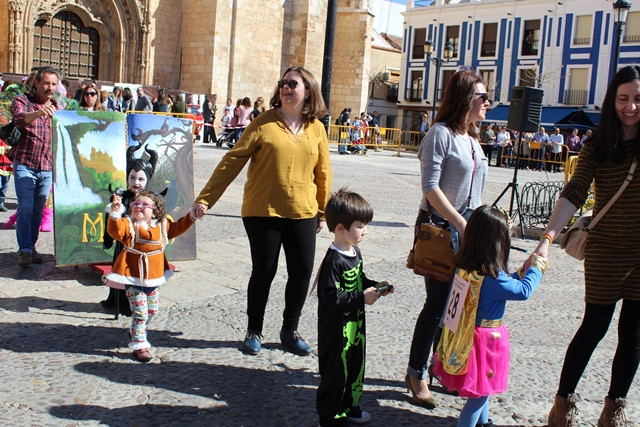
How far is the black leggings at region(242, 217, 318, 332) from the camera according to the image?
4113 mm

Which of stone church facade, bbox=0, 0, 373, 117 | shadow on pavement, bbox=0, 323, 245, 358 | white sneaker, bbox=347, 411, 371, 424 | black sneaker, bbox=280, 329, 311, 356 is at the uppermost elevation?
stone church facade, bbox=0, 0, 373, 117

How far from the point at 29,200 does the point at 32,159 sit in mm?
370

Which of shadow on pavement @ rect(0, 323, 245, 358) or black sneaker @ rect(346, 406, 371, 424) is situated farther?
shadow on pavement @ rect(0, 323, 245, 358)

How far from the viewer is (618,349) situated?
327 centimetres

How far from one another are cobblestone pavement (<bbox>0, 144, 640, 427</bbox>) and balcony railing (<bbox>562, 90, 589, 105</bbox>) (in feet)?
118

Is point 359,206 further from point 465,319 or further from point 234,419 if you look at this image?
point 234,419

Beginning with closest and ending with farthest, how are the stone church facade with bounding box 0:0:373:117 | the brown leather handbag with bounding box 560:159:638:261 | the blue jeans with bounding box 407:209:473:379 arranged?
the brown leather handbag with bounding box 560:159:638:261 → the blue jeans with bounding box 407:209:473:379 → the stone church facade with bounding box 0:0:373:117

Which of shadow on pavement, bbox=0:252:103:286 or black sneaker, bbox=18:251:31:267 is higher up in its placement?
black sneaker, bbox=18:251:31:267

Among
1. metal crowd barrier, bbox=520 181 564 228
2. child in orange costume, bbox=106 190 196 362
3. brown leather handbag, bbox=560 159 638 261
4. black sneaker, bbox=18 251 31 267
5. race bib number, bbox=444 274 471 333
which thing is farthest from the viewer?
metal crowd barrier, bbox=520 181 564 228

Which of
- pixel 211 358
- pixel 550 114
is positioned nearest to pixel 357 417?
pixel 211 358

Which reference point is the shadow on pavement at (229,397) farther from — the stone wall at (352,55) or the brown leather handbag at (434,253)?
the stone wall at (352,55)

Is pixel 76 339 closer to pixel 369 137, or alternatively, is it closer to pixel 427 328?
pixel 427 328

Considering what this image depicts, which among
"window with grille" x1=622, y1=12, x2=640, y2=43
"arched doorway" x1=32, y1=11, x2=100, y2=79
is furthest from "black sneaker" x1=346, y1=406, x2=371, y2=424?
"window with grille" x1=622, y1=12, x2=640, y2=43

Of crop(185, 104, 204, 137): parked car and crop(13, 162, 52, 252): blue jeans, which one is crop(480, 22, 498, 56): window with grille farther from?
crop(13, 162, 52, 252): blue jeans
